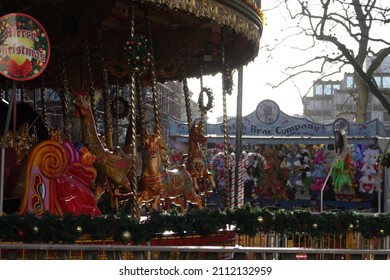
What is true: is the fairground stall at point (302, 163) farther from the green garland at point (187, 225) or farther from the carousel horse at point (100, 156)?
the green garland at point (187, 225)

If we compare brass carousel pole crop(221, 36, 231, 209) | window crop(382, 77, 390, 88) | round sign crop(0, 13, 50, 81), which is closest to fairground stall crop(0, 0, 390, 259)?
round sign crop(0, 13, 50, 81)

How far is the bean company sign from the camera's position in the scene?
2934cm

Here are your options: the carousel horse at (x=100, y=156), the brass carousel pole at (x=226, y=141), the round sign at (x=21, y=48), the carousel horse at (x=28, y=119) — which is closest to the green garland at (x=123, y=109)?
the carousel horse at (x=28, y=119)

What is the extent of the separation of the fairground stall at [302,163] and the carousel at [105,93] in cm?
994

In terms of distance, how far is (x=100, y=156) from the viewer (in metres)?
12.8

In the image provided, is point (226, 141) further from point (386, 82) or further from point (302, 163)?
point (386, 82)

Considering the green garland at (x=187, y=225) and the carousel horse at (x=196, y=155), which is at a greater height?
the carousel horse at (x=196, y=155)

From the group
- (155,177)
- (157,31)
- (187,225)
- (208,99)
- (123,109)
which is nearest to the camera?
(187,225)

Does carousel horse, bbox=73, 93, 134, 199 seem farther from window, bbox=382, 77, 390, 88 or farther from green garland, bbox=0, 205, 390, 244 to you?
window, bbox=382, 77, 390, 88

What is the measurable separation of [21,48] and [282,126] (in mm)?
20229

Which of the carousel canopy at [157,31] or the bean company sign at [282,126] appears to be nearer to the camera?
the carousel canopy at [157,31]

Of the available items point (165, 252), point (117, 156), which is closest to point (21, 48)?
point (117, 156)

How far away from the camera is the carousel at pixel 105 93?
10688 millimetres

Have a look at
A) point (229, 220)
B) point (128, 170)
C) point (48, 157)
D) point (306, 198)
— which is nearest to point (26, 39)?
point (48, 157)
